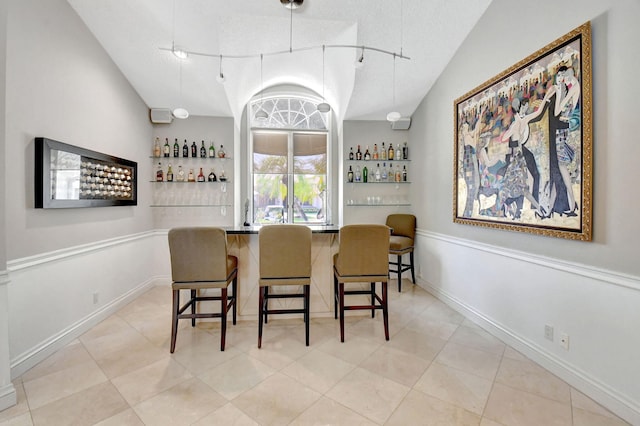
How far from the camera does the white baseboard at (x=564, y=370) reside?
155 cm

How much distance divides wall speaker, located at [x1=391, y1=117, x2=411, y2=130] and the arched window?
1.21 meters

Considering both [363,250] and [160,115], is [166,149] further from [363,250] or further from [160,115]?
[363,250]

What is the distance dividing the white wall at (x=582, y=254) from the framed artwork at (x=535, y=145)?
2.9 inches

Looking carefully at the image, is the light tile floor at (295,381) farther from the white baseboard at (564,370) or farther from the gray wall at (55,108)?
the gray wall at (55,108)

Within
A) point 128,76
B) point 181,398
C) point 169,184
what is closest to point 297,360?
point 181,398

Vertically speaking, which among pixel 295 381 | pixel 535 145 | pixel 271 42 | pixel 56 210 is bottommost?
pixel 295 381

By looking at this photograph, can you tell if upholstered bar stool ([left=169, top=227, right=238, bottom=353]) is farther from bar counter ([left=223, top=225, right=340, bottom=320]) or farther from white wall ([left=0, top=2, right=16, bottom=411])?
white wall ([left=0, top=2, right=16, bottom=411])

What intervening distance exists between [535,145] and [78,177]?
13.4ft

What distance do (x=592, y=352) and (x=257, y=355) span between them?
236cm

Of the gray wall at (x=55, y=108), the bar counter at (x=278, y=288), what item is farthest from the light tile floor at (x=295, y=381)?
the gray wall at (x=55, y=108)

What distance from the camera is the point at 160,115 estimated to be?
3863mm

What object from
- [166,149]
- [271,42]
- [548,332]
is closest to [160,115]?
[166,149]

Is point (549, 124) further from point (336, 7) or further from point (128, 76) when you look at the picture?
point (128, 76)

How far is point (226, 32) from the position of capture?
112 inches
